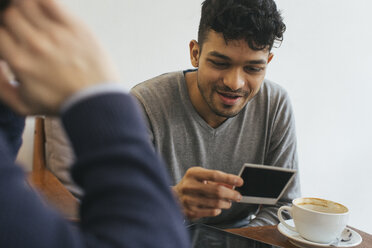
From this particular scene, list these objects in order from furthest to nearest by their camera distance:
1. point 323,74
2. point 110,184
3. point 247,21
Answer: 1. point 323,74
2. point 247,21
3. point 110,184

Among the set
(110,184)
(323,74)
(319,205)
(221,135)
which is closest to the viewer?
(110,184)

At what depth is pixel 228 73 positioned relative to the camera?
4.00 feet

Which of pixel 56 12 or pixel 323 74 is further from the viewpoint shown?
pixel 323 74

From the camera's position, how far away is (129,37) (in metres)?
2.00

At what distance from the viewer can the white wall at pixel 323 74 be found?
6.88 ft

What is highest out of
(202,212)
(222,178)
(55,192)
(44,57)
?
(44,57)

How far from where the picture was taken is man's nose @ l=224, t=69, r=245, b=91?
47.4 inches

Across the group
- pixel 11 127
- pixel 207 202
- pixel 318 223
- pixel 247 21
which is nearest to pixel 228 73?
pixel 247 21

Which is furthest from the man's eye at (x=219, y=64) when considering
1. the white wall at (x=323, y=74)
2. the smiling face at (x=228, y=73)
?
the white wall at (x=323, y=74)

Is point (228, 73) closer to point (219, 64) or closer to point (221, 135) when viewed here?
point (219, 64)

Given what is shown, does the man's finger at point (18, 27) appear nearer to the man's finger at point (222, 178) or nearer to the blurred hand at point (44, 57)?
the blurred hand at point (44, 57)

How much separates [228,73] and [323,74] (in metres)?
1.54

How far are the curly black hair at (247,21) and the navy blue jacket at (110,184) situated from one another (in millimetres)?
905

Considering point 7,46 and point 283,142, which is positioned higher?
point 7,46
